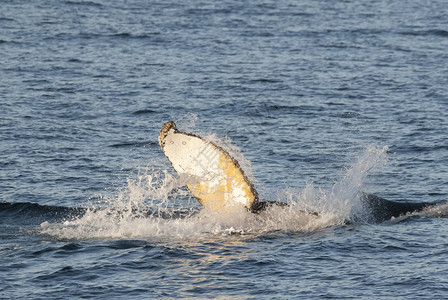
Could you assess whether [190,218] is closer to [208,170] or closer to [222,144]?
[208,170]

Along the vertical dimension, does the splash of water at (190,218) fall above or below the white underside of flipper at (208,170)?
below

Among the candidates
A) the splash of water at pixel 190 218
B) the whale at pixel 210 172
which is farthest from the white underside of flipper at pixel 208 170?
the splash of water at pixel 190 218

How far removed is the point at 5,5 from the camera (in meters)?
52.5

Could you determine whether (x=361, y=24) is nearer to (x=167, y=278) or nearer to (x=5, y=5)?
(x=5, y=5)

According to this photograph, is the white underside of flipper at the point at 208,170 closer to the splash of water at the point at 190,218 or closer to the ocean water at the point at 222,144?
the splash of water at the point at 190,218

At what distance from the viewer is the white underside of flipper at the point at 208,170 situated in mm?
18641

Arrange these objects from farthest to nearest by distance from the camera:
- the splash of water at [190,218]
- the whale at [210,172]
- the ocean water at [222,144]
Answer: the splash of water at [190,218], the whale at [210,172], the ocean water at [222,144]

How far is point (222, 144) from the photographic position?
20.0 meters

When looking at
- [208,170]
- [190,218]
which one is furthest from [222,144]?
[190,218]

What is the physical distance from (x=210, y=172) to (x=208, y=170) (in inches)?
2.7

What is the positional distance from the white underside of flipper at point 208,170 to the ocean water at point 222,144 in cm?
40

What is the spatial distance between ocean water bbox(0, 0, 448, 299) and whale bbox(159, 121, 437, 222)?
0.36 meters

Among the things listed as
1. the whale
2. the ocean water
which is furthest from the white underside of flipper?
the ocean water

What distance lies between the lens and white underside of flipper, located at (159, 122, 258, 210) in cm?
1864
